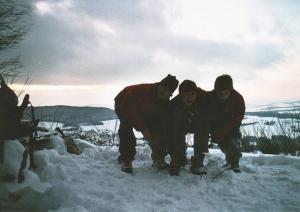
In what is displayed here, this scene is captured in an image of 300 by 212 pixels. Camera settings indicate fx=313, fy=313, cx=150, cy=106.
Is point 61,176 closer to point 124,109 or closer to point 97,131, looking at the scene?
point 124,109

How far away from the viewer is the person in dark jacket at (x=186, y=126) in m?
3.39

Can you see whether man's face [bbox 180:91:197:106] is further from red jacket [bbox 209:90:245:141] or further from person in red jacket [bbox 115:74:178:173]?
red jacket [bbox 209:90:245:141]

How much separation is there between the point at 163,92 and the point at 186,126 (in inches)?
18.0

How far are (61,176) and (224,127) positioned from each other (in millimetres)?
1879

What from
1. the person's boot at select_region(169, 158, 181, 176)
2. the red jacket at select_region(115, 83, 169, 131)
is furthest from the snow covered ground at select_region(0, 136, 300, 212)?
the red jacket at select_region(115, 83, 169, 131)

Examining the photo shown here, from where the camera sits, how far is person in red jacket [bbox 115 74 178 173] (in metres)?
3.46

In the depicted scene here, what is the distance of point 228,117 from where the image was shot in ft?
12.0

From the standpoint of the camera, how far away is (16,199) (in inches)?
90.4

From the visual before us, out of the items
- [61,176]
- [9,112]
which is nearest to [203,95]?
[61,176]

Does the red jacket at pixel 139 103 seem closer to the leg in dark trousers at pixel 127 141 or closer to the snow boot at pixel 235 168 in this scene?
the leg in dark trousers at pixel 127 141

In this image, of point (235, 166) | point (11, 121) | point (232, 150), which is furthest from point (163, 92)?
point (11, 121)

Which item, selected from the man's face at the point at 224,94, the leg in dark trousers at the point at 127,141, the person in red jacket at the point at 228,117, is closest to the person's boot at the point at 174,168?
the leg in dark trousers at the point at 127,141

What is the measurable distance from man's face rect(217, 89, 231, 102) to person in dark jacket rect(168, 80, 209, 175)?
228mm

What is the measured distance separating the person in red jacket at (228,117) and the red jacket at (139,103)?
0.60 meters
